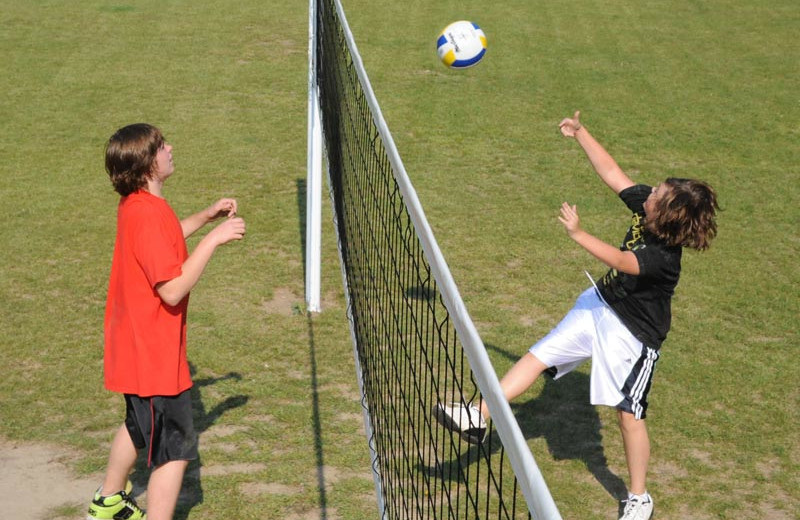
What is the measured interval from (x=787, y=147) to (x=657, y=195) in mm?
7899

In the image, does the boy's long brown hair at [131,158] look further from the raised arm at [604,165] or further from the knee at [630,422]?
the knee at [630,422]

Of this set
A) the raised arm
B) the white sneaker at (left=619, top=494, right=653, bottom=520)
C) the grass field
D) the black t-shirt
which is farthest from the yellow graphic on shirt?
the grass field

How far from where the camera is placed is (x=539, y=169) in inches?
457

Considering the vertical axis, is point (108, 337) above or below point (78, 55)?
below

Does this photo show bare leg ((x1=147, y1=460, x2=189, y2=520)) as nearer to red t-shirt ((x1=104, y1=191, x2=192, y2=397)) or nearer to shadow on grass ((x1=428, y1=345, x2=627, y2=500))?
red t-shirt ((x1=104, y1=191, x2=192, y2=397))

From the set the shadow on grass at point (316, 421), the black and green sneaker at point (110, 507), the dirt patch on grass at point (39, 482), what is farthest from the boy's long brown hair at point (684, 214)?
the dirt patch on grass at point (39, 482)

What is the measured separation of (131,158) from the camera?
477cm

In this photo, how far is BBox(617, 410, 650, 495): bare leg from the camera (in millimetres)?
5480

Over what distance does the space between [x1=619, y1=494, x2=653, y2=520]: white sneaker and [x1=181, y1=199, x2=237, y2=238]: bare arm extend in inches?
107

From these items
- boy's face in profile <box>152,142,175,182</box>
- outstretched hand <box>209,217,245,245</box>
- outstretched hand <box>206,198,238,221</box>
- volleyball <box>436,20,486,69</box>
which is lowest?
outstretched hand <box>209,217,245,245</box>

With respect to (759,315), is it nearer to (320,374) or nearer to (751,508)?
(751,508)

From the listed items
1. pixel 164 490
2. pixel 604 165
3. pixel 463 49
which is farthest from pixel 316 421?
pixel 463 49

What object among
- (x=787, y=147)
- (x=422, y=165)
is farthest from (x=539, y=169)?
(x=787, y=147)

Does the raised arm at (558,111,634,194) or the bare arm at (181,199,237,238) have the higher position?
the raised arm at (558,111,634,194)
